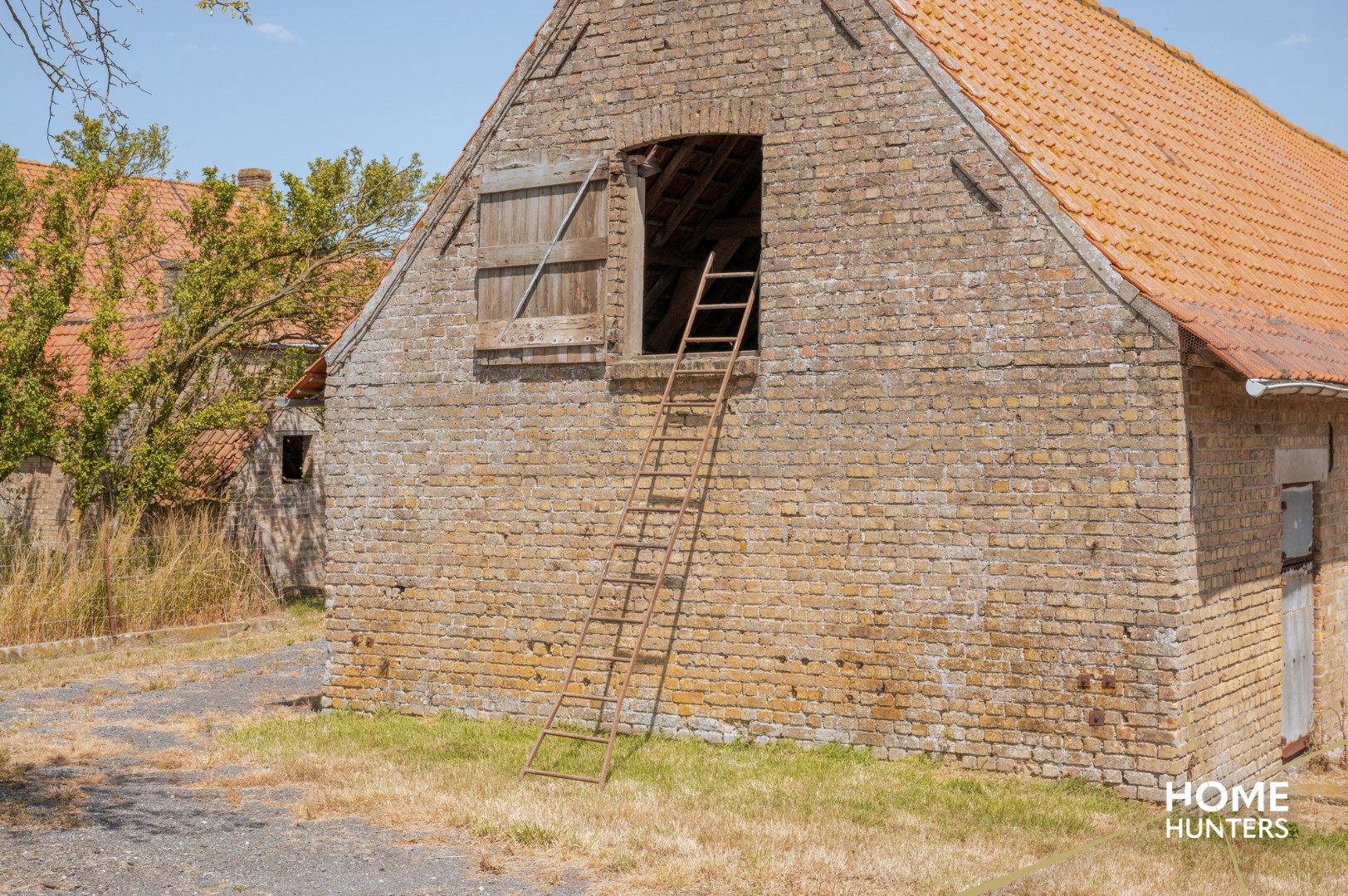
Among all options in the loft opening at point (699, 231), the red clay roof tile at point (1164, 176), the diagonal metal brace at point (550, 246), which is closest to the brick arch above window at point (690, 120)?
the diagonal metal brace at point (550, 246)

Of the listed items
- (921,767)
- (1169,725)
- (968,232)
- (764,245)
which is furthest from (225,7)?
(1169,725)

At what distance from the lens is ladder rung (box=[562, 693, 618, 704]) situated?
11039 mm

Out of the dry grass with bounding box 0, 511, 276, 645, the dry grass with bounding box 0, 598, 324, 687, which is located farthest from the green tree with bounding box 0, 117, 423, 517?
the dry grass with bounding box 0, 598, 324, 687

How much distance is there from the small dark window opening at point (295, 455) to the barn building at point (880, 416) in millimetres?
11616

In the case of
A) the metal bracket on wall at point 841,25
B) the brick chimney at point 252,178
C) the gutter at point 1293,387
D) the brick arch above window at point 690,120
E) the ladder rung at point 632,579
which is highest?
the brick chimney at point 252,178

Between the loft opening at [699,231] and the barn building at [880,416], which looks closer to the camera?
the barn building at [880,416]

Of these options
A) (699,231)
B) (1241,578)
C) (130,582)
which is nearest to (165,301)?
(130,582)

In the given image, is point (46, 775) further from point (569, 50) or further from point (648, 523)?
point (569, 50)

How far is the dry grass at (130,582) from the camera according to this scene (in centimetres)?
1745

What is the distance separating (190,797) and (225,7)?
529 cm

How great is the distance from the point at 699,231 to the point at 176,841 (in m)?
7.85

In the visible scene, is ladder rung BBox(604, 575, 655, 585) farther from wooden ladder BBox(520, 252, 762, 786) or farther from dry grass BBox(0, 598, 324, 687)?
dry grass BBox(0, 598, 324, 687)

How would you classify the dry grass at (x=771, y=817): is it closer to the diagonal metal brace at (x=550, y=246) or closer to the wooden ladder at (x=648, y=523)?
the wooden ladder at (x=648, y=523)

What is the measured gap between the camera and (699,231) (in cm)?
1379
